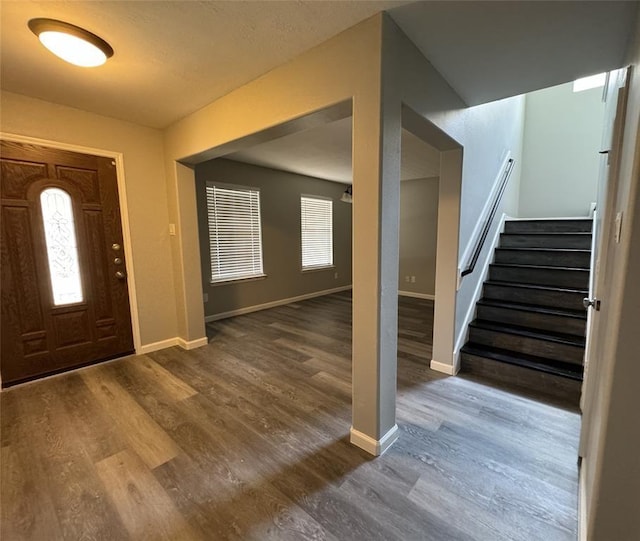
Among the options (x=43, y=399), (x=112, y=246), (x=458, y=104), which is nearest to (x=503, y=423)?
(x=458, y=104)

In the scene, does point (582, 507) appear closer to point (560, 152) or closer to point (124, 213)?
point (124, 213)

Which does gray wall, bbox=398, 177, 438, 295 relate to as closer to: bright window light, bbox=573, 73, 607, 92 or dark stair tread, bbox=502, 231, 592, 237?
dark stair tread, bbox=502, 231, 592, 237

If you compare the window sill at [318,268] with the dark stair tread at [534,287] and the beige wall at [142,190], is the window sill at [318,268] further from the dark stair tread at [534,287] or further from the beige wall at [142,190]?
the dark stair tread at [534,287]

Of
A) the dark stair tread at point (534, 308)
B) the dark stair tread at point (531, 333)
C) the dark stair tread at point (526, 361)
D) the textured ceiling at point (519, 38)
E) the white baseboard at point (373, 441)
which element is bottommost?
the white baseboard at point (373, 441)

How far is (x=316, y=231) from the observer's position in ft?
19.9

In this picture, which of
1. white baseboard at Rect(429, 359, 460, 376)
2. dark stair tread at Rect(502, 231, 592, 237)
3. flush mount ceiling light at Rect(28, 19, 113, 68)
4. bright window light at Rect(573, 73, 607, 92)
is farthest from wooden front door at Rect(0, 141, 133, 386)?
bright window light at Rect(573, 73, 607, 92)

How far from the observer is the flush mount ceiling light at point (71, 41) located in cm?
153

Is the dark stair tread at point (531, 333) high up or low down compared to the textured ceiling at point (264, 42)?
down

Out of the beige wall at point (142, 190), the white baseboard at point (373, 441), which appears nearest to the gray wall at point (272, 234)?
the beige wall at point (142, 190)

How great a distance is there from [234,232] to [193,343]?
193 cm

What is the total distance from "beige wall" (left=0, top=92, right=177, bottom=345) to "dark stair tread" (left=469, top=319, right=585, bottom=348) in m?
3.44

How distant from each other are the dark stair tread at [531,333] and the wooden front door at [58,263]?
377 cm

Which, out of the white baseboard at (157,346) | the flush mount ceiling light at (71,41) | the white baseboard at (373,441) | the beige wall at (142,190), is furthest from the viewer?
the white baseboard at (157,346)

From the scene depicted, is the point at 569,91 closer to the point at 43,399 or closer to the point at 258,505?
the point at 258,505
